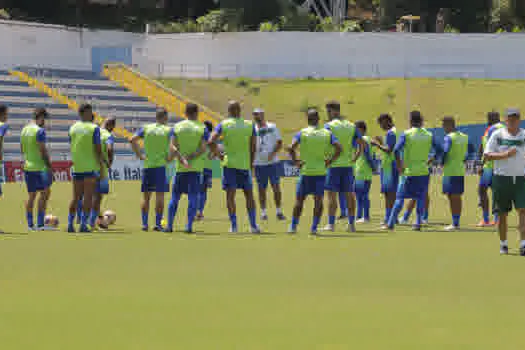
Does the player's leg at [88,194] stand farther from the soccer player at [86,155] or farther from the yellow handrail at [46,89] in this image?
the yellow handrail at [46,89]

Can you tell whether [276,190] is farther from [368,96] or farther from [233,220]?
[368,96]

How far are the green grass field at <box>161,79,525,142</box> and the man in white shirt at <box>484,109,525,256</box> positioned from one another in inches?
1430

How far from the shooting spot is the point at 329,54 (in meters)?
57.6

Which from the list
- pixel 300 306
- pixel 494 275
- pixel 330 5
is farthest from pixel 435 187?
pixel 330 5

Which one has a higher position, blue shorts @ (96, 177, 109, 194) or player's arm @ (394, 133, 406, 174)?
player's arm @ (394, 133, 406, 174)

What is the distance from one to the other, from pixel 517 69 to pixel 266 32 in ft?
45.4

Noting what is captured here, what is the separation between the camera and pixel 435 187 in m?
34.8

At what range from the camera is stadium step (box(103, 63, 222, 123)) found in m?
49.8

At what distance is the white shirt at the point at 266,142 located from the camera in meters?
20.8

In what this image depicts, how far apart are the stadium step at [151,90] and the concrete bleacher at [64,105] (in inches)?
26.2

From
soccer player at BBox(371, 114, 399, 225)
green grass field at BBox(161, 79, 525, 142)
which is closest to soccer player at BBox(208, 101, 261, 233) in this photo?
soccer player at BBox(371, 114, 399, 225)

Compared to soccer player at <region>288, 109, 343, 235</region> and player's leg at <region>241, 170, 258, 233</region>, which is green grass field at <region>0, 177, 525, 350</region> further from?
soccer player at <region>288, 109, 343, 235</region>

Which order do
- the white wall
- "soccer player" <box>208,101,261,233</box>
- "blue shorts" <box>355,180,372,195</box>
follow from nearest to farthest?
"soccer player" <box>208,101,261,233</box> → "blue shorts" <box>355,180,372,195</box> → the white wall

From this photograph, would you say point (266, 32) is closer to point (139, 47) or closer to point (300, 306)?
point (139, 47)
